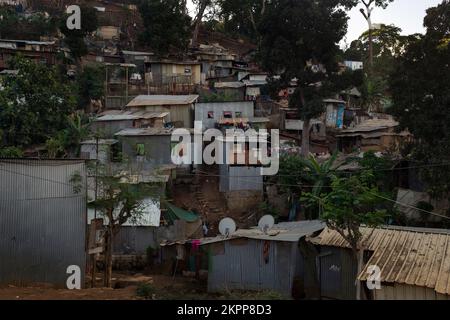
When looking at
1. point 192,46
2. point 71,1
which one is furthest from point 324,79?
point 71,1

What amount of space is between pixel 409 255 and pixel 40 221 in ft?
30.8

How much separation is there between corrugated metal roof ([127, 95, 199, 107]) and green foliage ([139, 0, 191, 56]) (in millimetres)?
8452

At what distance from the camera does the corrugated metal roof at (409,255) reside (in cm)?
1018

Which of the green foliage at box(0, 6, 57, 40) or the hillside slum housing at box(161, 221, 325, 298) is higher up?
the green foliage at box(0, 6, 57, 40)

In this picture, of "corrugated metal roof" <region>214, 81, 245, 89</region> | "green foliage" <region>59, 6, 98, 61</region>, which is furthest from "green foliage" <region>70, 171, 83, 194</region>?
"green foliage" <region>59, 6, 98, 61</region>

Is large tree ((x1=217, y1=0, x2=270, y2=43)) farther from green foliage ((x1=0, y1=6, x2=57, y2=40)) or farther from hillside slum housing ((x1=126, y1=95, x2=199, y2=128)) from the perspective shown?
hillside slum housing ((x1=126, y1=95, x2=199, y2=128))

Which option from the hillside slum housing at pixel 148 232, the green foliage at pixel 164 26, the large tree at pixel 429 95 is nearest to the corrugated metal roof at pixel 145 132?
the hillside slum housing at pixel 148 232

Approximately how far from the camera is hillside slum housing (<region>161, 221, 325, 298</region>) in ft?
46.4

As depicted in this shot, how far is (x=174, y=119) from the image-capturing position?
29562mm

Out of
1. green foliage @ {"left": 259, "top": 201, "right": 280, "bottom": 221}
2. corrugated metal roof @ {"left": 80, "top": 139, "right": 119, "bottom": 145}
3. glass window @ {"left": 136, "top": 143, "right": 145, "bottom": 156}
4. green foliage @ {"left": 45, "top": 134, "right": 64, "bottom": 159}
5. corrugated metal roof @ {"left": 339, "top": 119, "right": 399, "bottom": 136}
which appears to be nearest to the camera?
green foliage @ {"left": 259, "top": 201, "right": 280, "bottom": 221}

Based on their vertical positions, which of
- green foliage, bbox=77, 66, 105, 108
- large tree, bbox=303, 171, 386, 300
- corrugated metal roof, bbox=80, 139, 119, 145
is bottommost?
large tree, bbox=303, 171, 386, 300

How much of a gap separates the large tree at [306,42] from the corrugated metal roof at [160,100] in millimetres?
6244

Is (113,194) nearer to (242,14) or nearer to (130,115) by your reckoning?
(130,115)

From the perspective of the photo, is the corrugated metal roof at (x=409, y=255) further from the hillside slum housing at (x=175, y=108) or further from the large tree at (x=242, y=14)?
the large tree at (x=242, y=14)
